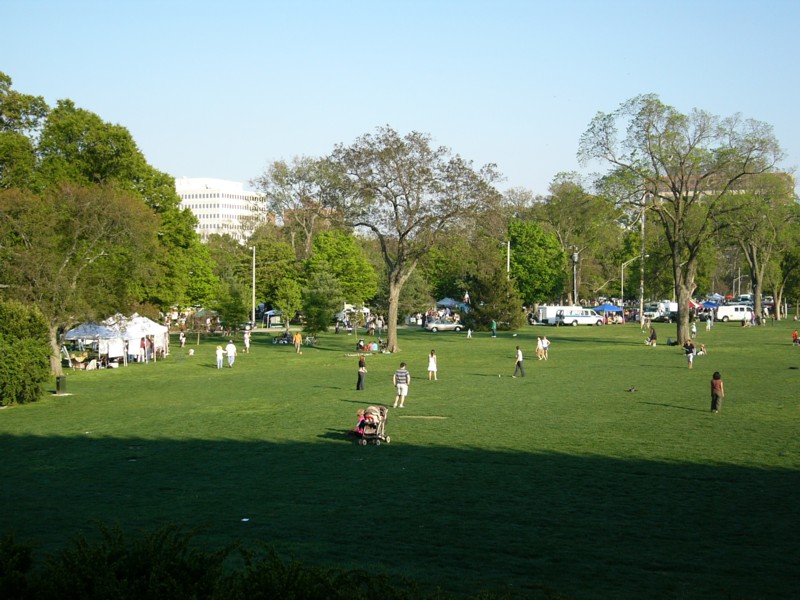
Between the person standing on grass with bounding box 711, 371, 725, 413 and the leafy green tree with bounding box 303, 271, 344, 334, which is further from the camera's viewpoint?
the leafy green tree with bounding box 303, 271, 344, 334

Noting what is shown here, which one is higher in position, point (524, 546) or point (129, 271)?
point (129, 271)

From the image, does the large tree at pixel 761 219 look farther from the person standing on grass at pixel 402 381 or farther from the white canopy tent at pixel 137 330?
the white canopy tent at pixel 137 330

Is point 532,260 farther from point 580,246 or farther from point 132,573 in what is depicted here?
point 132,573

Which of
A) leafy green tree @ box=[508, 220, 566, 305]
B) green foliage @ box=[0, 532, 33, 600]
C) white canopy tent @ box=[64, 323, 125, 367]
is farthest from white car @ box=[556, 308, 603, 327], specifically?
green foliage @ box=[0, 532, 33, 600]

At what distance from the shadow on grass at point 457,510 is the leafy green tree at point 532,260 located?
82944 millimetres

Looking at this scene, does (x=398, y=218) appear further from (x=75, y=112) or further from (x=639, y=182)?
(x=75, y=112)

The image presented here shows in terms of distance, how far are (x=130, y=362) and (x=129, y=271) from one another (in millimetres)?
9008

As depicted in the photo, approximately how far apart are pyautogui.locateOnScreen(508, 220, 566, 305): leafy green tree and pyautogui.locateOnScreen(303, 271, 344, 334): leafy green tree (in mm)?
40077

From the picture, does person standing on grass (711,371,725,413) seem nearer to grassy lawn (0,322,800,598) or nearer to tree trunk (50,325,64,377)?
grassy lawn (0,322,800,598)

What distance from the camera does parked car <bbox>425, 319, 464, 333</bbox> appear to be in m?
82.8

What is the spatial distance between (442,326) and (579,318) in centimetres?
1779

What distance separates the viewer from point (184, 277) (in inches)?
2440

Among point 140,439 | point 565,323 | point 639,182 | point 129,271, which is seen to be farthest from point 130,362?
point 565,323

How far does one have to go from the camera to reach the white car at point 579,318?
299 ft
